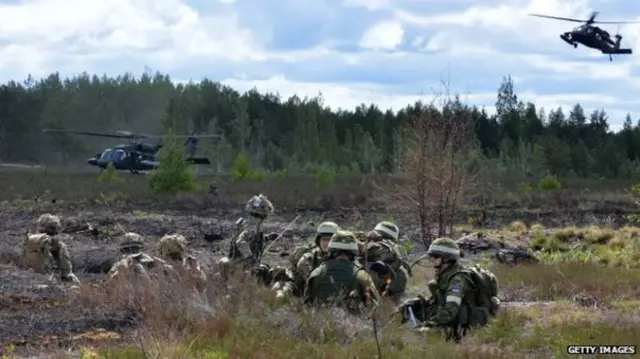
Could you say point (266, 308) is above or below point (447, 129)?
below

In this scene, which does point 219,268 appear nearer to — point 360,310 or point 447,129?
point 360,310

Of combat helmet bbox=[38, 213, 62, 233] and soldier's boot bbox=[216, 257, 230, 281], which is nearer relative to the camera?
soldier's boot bbox=[216, 257, 230, 281]

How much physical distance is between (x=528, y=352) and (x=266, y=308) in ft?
8.63

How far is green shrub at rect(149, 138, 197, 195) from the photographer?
4906 centimetres

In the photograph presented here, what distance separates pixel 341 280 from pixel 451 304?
1255 mm

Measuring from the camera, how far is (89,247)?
2381cm

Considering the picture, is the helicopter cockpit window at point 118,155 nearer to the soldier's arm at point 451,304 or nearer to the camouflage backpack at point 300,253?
the camouflage backpack at point 300,253

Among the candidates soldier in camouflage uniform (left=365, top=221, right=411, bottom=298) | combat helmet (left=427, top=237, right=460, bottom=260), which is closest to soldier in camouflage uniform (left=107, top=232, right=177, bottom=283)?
soldier in camouflage uniform (left=365, top=221, right=411, bottom=298)

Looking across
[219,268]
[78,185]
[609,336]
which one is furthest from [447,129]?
[78,185]

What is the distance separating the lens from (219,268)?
12773 mm

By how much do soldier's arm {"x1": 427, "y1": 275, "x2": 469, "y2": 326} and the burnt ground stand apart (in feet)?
10.1

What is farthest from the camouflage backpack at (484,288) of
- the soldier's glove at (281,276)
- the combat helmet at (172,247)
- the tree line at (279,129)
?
the tree line at (279,129)

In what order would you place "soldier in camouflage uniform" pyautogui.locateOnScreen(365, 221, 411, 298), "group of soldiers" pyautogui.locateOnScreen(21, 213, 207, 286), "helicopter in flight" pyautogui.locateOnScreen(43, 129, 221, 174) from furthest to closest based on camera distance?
"helicopter in flight" pyautogui.locateOnScreen(43, 129, 221, 174)
"soldier in camouflage uniform" pyautogui.locateOnScreen(365, 221, 411, 298)
"group of soldiers" pyautogui.locateOnScreen(21, 213, 207, 286)

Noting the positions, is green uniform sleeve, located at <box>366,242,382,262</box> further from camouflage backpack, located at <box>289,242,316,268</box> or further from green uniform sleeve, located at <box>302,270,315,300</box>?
green uniform sleeve, located at <box>302,270,315,300</box>
